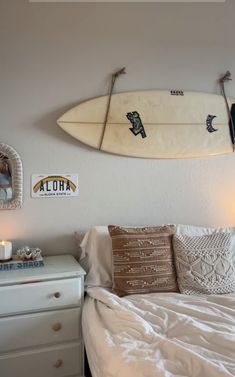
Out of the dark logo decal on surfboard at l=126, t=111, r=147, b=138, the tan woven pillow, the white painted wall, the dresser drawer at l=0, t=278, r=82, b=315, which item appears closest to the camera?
the dresser drawer at l=0, t=278, r=82, b=315

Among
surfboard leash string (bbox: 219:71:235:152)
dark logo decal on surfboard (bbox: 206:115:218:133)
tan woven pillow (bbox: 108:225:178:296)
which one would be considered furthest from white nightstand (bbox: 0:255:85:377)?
surfboard leash string (bbox: 219:71:235:152)

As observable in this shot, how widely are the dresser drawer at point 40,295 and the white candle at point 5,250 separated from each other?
0.28 m

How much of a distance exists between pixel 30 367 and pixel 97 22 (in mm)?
2169

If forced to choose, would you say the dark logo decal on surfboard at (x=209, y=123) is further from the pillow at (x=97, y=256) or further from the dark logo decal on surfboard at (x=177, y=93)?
the pillow at (x=97, y=256)

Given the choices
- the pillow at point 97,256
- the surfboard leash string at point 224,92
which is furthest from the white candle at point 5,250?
the surfboard leash string at point 224,92

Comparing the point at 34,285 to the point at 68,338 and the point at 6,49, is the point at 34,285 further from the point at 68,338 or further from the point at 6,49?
the point at 6,49

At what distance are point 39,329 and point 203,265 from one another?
3.20 ft

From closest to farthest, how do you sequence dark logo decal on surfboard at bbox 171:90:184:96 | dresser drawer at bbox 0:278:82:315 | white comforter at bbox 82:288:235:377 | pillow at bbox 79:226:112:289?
1. white comforter at bbox 82:288:235:377
2. dresser drawer at bbox 0:278:82:315
3. pillow at bbox 79:226:112:289
4. dark logo decal on surfboard at bbox 171:90:184:96

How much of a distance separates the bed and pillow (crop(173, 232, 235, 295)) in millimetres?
26

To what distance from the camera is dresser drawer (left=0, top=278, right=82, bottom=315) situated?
159 centimetres

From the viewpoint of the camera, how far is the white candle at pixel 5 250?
5.97 feet

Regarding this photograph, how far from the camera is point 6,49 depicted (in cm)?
198

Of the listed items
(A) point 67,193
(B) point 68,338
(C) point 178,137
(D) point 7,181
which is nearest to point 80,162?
(A) point 67,193

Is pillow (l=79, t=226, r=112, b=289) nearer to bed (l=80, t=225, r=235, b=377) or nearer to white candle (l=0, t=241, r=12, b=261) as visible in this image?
bed (l=80, t=225, r=235, b=377)
